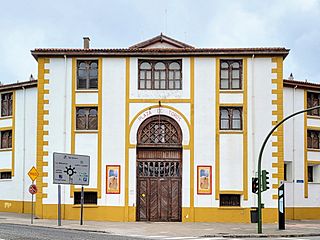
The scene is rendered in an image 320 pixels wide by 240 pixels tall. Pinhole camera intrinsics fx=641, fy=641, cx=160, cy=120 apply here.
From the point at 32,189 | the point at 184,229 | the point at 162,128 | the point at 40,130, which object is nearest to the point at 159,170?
the point at 162,128

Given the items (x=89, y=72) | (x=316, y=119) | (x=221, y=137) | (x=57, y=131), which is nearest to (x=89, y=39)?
(x=89, y=72)

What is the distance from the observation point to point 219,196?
115ft

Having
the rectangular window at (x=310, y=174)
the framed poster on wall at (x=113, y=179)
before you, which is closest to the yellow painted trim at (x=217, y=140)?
the framed poster on wall at (x=113, y=179)

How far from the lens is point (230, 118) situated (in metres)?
35.7

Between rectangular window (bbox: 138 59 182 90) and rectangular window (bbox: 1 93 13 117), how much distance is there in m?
10.9

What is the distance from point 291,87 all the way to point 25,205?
18324 mm

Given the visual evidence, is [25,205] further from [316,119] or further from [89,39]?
[316,119]

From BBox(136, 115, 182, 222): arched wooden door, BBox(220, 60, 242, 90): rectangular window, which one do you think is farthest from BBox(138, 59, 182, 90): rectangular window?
BBox(220, 60, 242, 90): rectangular window

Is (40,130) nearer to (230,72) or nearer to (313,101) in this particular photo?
(230,72)

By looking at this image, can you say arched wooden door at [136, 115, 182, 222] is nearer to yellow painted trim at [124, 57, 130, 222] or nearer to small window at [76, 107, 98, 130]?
yellow painted trim at [124, 57, 130, 222]

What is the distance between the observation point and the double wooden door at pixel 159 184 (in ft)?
116

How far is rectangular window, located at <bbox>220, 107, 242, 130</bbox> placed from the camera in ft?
117

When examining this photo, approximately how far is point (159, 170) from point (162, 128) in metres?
2.36

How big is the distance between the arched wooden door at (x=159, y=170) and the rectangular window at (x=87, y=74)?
3.71 m
